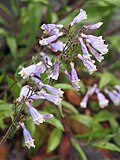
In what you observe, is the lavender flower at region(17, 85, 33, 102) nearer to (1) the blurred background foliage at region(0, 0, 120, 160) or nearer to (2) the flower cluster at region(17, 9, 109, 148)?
(2) the flower cluster at region(17, 9, 109, 148)

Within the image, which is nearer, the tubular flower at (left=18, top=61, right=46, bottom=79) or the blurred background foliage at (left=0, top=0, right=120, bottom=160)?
the tubular flower at (left=18, top=61, right=46, bottom=79)

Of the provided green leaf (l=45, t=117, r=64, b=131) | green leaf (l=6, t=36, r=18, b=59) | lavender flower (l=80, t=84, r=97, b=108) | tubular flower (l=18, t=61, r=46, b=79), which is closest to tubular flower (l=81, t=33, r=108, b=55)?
tubular flower (l=18, t=61, r=46, b=79)

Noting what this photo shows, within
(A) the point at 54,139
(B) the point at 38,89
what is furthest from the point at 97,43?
(A) the point at 54,139

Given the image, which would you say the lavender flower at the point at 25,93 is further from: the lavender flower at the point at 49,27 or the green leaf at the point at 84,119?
the green leaf at the point at 84,119

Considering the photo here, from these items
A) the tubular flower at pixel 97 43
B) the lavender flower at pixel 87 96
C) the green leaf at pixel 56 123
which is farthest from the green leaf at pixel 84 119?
the tubular flower at pixel 97 43

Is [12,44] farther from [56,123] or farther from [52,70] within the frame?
[52,70]

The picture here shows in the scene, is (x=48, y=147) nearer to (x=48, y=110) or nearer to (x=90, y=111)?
(x=48, y=110)

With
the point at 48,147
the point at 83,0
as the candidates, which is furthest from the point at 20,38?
the point at 48,147
